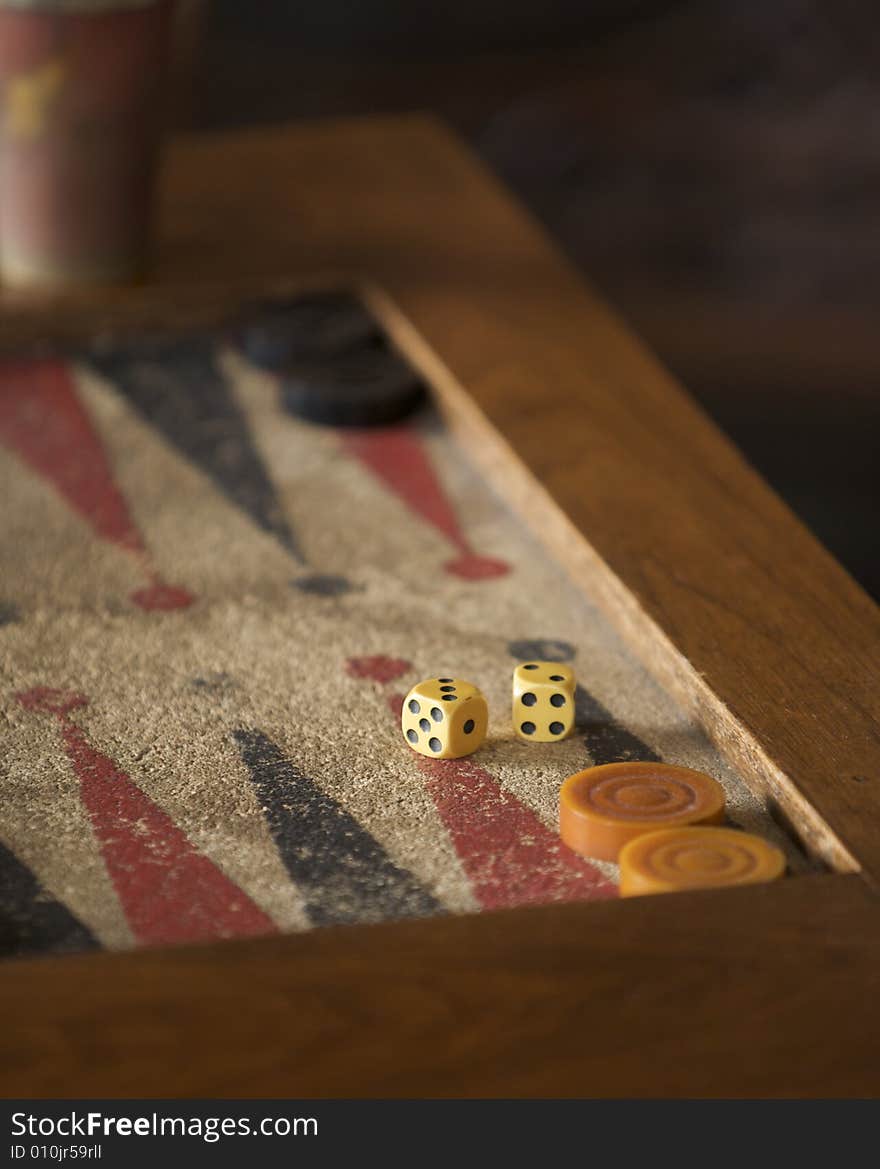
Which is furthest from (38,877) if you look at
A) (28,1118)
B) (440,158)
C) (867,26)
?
(867,26)

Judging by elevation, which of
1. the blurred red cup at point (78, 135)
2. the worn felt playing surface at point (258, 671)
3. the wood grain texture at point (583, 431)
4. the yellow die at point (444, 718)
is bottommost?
the worn felt playing surface at point (258, 671)

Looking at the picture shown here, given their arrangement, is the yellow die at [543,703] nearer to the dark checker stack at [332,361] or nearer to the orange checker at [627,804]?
the orange checker at [627,804]

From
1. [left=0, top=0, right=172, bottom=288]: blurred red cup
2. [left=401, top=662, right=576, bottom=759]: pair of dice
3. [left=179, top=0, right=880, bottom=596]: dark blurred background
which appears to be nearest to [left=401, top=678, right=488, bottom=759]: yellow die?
[left=401, top=662, right=576, bottom=759]: pair of dice

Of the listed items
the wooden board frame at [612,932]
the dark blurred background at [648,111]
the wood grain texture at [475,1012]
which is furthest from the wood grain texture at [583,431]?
the dark blurred background at [648,111]

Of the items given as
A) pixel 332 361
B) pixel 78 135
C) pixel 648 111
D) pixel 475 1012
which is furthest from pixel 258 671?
pixel 648 111

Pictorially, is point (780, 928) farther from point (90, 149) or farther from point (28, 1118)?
point (90, 149)
